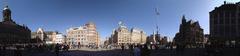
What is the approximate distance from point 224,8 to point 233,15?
4722mm

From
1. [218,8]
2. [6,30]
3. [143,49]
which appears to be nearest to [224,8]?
[218,8]

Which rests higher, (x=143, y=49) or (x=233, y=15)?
(x=233, y=15)

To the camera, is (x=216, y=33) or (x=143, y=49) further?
(x=216, y=33)

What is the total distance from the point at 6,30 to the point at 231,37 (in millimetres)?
92297

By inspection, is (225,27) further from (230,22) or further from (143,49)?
(143,49)

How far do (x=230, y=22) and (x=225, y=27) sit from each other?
202cm

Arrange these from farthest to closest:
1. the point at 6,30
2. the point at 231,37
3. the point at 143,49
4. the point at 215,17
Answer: the point at 6,30, the point at 215,17, the point at 231,37, the point at 143,49

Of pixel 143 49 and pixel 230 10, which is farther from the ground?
pixel 230 10

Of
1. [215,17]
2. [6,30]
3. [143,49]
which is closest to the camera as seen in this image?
[143,49]

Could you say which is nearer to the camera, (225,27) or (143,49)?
(143,49)

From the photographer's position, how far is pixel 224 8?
5536 inches

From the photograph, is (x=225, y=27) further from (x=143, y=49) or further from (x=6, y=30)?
(x=143, y=49)

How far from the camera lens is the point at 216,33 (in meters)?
135

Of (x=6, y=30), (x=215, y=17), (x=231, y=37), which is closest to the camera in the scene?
(x=231, y=37)
